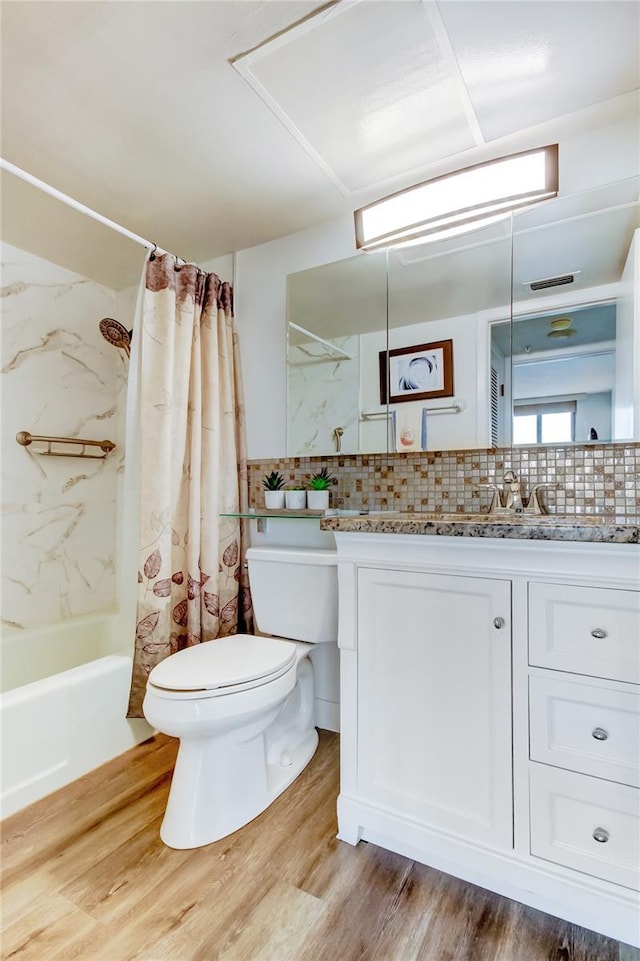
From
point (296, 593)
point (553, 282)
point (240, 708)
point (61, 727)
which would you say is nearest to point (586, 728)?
point (240, 708)

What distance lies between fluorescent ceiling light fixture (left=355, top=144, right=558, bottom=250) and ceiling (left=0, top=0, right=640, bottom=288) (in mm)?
76

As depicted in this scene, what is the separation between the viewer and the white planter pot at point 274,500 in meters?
1.92

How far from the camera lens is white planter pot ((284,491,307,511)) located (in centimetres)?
187

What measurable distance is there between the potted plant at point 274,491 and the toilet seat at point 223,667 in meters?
0.57

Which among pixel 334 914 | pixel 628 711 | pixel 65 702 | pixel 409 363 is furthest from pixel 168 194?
pixel 334 914

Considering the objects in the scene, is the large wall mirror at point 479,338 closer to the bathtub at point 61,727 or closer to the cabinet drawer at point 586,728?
the cabinet drawer at point 586,728

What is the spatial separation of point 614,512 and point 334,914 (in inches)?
52.2

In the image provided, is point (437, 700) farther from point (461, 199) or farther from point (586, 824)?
point (461, 199)

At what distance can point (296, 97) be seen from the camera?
52.8 inches

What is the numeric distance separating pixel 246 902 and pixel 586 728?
2.92 ft

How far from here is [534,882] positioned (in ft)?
3.34

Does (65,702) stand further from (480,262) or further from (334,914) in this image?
(480,262)

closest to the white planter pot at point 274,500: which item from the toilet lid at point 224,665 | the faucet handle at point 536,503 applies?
the toilet lid at point 224,665

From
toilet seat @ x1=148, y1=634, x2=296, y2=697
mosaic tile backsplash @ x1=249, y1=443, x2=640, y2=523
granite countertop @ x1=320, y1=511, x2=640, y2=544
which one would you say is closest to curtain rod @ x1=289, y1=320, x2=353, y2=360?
→ mosaic tile backsplash @ x1=249, y1=443, x2=640, y2=523
